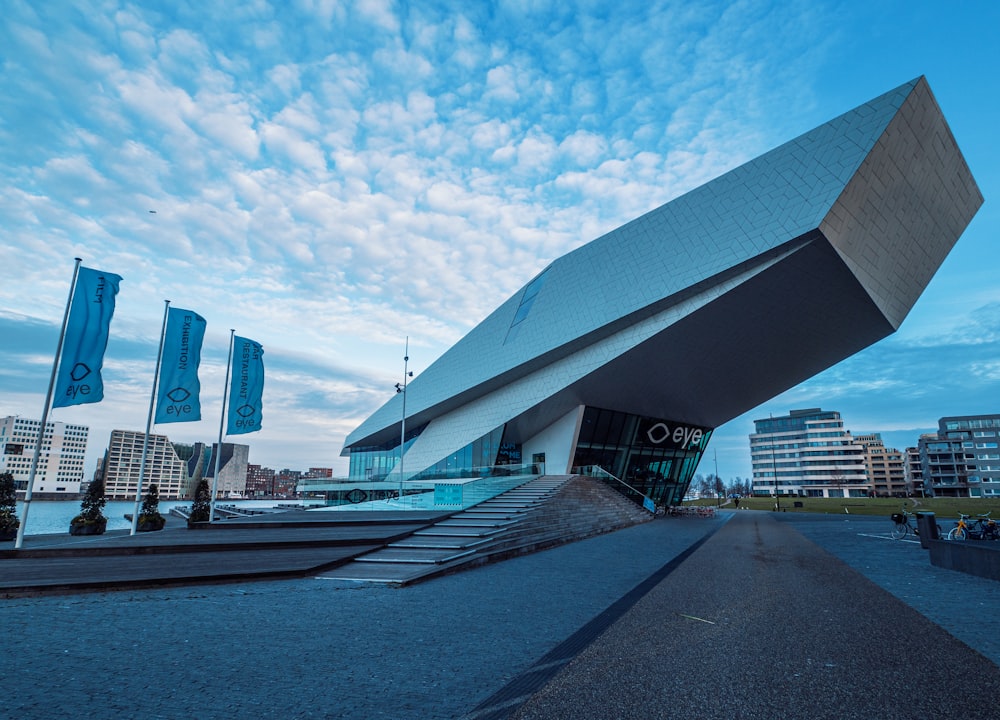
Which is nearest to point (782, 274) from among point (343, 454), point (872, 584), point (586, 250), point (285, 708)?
point (586, 250)

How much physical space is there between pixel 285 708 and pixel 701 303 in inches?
828

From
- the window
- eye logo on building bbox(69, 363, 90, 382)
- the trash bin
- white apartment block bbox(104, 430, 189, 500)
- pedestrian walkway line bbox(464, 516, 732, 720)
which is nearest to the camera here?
pedestrian walkway line bbox(464, 516, 732, 720)

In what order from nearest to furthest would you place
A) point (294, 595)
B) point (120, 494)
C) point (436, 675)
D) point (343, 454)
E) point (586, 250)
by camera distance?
1. point (436, 675)
2. point (294, 595)
3. point (586, 250)
4. point (343, 454)
5. point (120, 494)

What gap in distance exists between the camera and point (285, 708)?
391 centimetres

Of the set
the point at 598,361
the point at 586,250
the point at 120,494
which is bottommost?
the point at 120,494

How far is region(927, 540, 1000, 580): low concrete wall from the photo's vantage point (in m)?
10.4

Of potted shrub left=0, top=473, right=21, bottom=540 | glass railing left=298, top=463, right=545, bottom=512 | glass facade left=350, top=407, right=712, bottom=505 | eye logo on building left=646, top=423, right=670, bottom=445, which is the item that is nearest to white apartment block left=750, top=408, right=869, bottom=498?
glass facade left=350, top=407, right=712, bottom=505

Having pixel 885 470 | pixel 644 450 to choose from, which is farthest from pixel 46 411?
pixel 885 470

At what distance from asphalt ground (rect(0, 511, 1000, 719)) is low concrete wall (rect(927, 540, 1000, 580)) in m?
0.70

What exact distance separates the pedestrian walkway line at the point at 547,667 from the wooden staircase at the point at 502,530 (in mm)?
3875

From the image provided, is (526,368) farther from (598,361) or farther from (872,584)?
(872,584)

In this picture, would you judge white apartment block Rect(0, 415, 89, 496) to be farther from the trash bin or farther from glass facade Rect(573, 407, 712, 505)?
the trash bin

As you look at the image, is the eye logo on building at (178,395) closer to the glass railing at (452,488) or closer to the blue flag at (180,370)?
the blue flag at (180,370)

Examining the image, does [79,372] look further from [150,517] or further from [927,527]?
[927,527]
